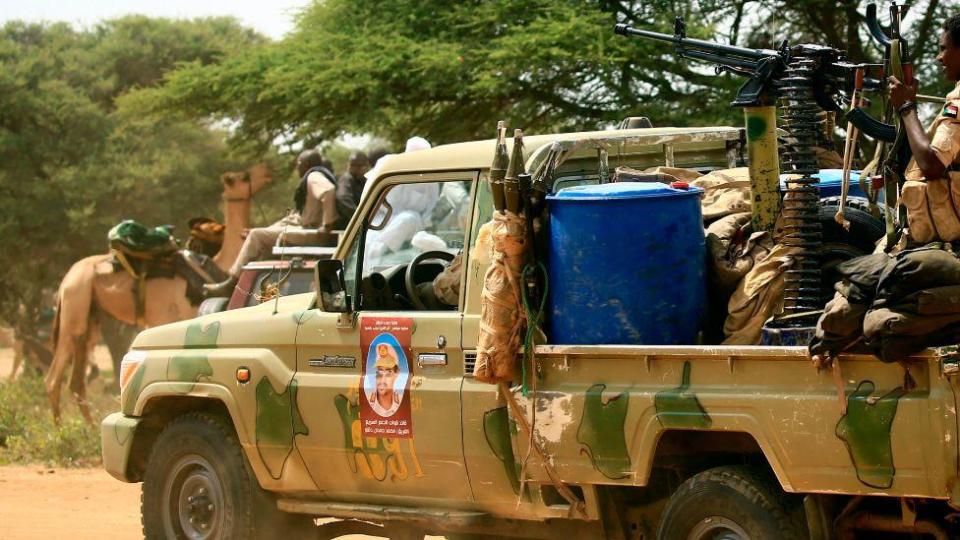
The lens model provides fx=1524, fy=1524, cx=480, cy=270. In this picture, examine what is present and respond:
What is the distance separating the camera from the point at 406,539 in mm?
6977

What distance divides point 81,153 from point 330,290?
2231 cm

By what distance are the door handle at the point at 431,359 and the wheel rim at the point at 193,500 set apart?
1.49 meters

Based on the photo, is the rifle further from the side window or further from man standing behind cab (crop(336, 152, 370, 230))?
man standing behind cab (crop(336, 152, 370, 230))

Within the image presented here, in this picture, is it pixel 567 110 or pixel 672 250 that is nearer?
pixel 672 250

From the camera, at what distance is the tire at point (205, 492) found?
23.2 feet

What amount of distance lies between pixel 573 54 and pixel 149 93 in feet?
→ 23.4

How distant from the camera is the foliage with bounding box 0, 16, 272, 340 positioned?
26453 millimetres

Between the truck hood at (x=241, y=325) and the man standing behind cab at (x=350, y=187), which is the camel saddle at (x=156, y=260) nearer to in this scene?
the man standing behind cab at (x=350, y=187)

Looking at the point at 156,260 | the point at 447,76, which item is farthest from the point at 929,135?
the point at 156,260

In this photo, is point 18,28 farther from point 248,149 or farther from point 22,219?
point 248,149

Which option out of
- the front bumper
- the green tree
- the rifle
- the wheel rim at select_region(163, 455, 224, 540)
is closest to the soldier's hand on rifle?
the rifle

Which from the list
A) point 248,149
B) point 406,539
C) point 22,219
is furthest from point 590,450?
point 22,219

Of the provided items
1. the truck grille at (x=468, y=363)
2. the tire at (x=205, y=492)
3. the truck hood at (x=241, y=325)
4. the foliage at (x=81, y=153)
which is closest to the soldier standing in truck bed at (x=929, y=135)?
the truck grille at (x=468, y=363)

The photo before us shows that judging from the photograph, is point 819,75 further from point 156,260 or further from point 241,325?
point 156,260
